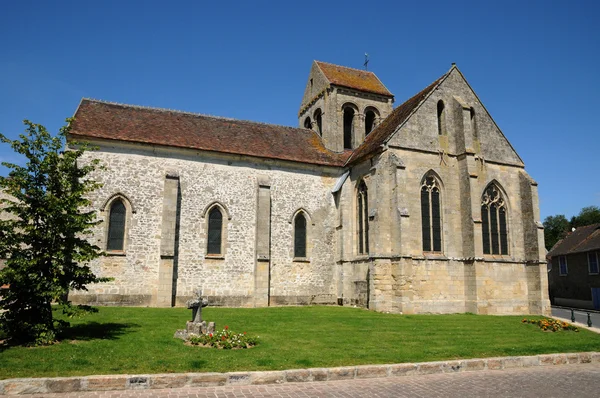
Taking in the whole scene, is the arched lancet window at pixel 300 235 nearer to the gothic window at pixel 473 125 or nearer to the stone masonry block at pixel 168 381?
the gothic window at pixel 473 125

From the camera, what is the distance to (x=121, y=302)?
2138 cm

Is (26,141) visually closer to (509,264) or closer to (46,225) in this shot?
(46,225)

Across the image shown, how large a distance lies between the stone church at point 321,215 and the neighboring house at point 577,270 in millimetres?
19155

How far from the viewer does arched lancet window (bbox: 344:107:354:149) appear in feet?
102

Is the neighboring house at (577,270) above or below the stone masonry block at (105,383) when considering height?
above

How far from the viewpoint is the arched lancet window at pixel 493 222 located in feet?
79.0

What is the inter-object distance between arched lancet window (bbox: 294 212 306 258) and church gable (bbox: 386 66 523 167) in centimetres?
675

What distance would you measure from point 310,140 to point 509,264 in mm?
14073

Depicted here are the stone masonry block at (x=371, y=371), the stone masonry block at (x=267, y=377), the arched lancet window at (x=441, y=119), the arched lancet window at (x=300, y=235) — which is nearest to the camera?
the stone masonry block at (x=267, y=377)

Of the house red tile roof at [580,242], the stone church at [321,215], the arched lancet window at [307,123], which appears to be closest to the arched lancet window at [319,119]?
the arched lancet window at [307,123]

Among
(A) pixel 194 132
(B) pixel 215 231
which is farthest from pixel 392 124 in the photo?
(B) pixel 215 231

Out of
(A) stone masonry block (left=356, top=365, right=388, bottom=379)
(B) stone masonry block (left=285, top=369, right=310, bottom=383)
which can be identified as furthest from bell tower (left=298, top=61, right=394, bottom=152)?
(B) stone masonry block (left=285, top=369, right=310, bottom=383)

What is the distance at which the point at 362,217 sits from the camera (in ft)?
80.9

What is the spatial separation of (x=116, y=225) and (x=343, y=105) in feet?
54.6
